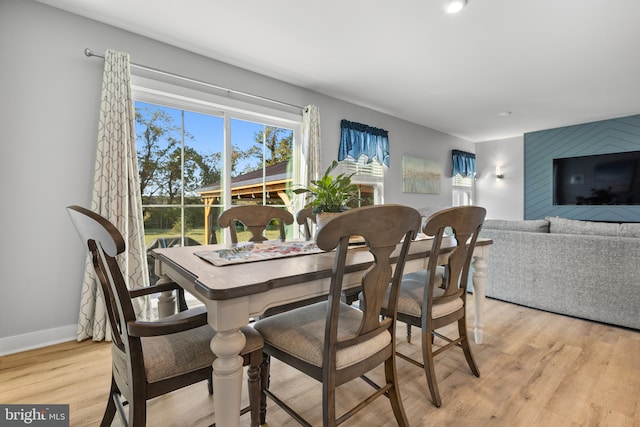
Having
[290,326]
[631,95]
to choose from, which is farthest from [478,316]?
[631,95]

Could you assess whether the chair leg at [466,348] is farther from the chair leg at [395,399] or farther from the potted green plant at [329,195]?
the potted green plant at [329,195]

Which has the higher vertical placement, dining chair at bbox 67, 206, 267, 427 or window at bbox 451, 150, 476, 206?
window at bbox 451, 150, 476, 206

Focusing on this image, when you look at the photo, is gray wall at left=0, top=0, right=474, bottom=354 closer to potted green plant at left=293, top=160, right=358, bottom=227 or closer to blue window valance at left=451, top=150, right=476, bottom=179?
potted green plant at left=293, top=160, right=358, bottom=227

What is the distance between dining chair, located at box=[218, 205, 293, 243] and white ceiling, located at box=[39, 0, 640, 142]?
1.44 m

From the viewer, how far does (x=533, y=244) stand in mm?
2869

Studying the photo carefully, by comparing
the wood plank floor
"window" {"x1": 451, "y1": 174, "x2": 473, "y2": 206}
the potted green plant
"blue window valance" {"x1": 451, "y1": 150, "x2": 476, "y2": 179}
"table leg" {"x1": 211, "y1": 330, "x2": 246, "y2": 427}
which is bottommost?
the wood plank floor

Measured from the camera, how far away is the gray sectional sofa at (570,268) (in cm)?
245

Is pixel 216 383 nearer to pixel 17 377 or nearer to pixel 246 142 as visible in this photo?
pixel 17 377

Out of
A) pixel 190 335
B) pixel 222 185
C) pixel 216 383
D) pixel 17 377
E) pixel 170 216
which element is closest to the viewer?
pixel 216 383

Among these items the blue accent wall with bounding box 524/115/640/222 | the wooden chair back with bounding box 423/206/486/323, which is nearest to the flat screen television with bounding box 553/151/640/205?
the blue accent wall with bounding box 524/115/640/222

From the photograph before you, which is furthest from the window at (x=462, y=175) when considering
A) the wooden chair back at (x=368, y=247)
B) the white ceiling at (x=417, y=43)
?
the wooden chair back at (x=368, y=247)

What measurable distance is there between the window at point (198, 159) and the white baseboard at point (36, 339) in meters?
0.83

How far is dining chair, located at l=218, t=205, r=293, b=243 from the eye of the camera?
1.97 m

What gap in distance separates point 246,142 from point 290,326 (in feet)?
7.98
